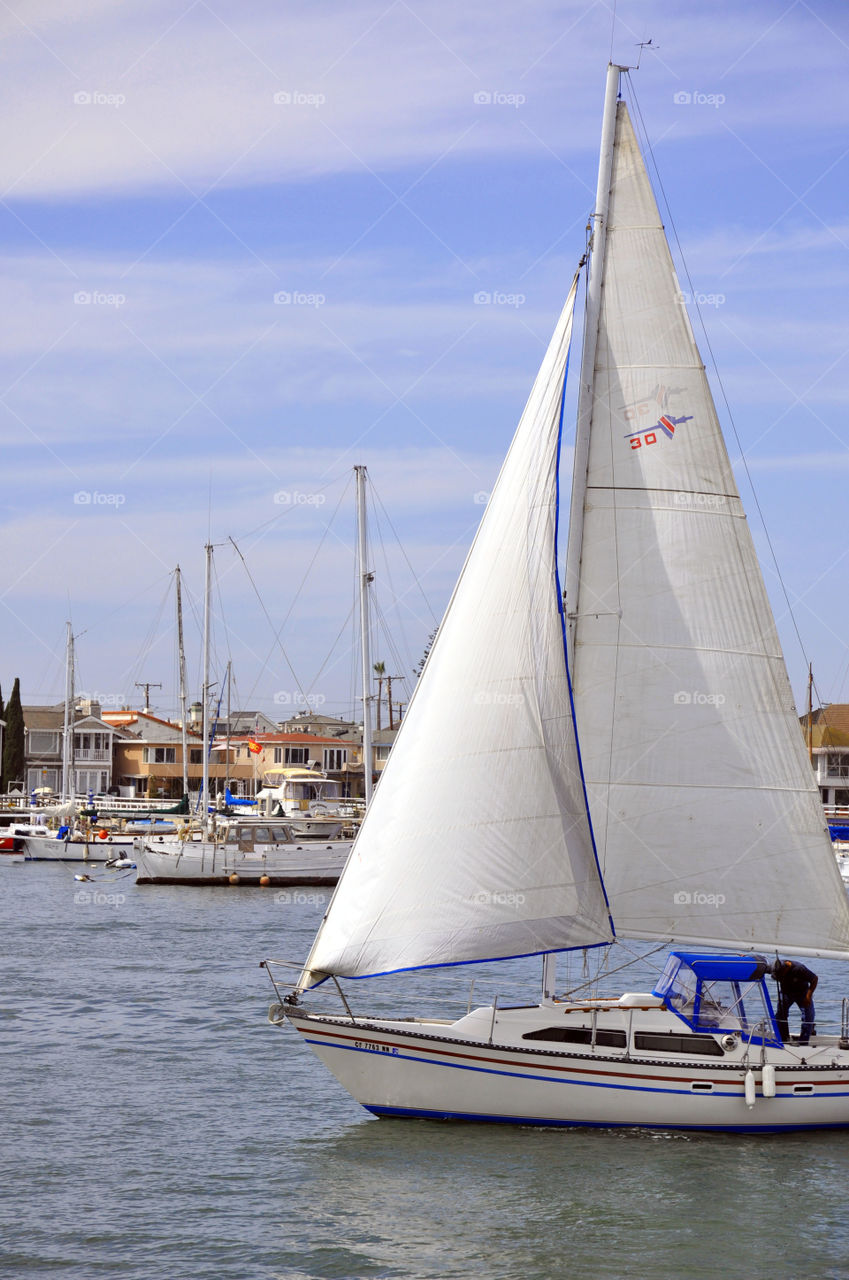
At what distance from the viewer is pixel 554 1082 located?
17.3 meters

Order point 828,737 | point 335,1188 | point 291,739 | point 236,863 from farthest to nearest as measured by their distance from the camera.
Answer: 1. point 291,739
2. point 828,737
3. point 236,863
4. point 335,1188

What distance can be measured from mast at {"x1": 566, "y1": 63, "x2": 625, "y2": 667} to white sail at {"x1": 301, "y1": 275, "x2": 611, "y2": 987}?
0.48 m

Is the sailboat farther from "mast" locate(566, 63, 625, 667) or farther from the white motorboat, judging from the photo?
the white motorboat

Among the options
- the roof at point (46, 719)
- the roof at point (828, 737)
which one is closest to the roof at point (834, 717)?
the roof at point (828, 737)

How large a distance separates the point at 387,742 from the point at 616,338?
95.8m

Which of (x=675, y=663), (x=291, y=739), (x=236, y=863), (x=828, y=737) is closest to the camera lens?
(x=675, y=663)

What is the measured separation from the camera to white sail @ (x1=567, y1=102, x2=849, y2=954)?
18.1 m

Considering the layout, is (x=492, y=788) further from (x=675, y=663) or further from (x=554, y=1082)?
(x=554, y=1082)

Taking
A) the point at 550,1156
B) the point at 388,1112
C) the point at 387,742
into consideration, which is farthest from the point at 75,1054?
the point at 387,742

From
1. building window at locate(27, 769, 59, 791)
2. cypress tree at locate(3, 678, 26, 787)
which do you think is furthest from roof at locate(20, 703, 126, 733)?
cypress tree at locate(3, 678, 26, 787)

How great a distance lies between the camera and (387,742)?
372 feet

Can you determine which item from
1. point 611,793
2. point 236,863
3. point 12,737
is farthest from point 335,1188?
point 12,737

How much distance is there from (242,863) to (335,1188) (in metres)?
43.7

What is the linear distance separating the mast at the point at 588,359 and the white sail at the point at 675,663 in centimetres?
11
